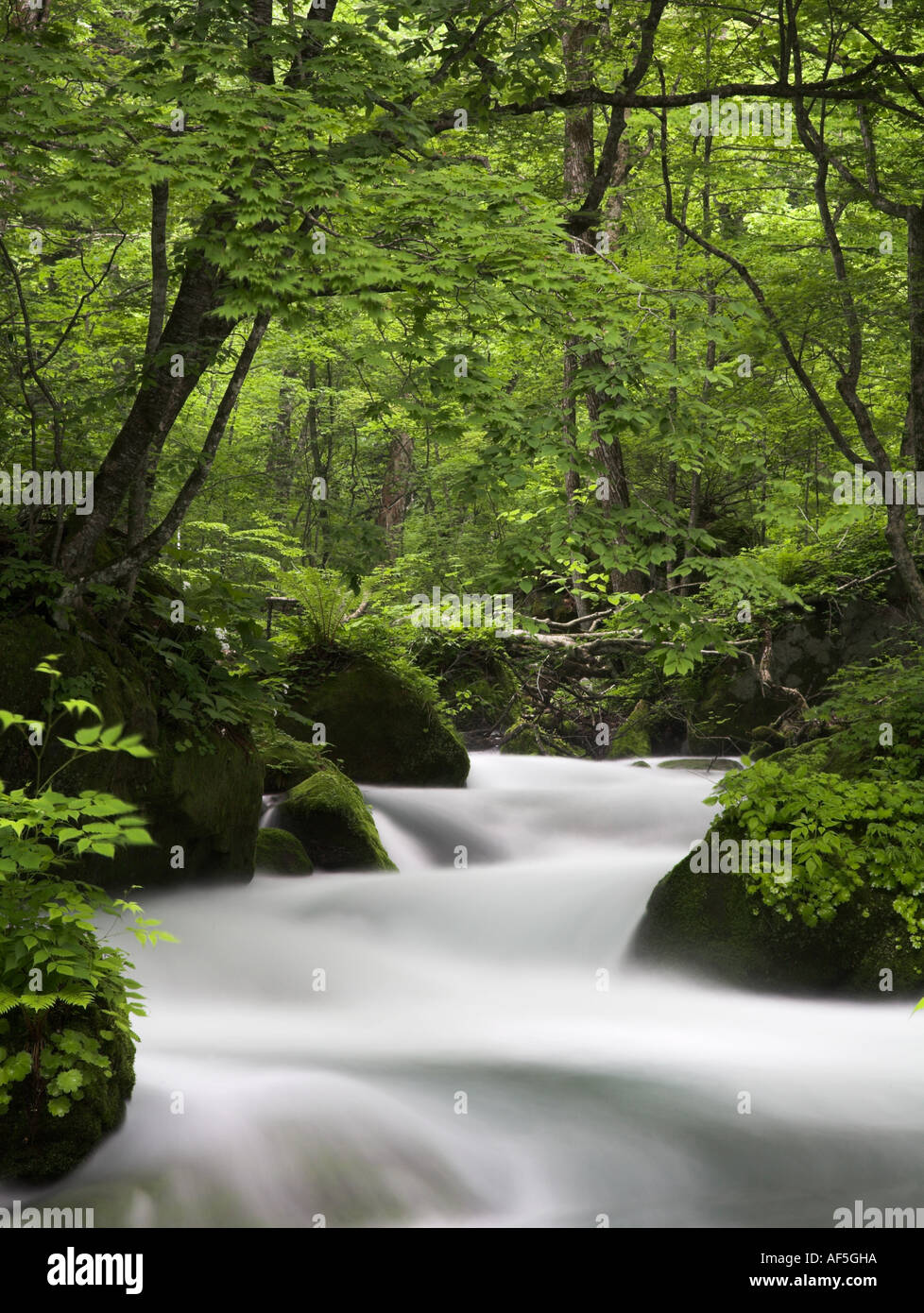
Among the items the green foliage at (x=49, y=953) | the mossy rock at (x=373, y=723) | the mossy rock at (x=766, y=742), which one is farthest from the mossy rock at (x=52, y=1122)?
the mossy rock at (x=766, y=742)

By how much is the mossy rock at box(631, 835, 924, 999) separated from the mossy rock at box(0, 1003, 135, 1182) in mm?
3960

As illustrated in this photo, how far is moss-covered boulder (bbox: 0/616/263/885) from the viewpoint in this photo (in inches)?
220

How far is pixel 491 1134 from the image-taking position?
439 centimetres

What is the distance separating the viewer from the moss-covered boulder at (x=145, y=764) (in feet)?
18.4

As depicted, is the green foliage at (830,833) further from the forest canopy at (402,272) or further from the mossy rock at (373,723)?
the mossy rock at (373,723)

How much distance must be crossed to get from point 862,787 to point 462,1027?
2.96 m

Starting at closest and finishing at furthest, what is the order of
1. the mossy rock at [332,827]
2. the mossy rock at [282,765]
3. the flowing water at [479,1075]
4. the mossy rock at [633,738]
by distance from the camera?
the flowing water at [479,1075] < the mossy rock at [332,827] < the mossy rock at [282,765] < the mossy rock at [633,738]

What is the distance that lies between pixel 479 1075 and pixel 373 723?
5.79 metres

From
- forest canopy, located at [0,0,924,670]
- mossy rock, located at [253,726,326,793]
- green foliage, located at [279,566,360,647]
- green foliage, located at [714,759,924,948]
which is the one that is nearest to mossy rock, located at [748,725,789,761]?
forest canopy, located at [0,0,924,670]

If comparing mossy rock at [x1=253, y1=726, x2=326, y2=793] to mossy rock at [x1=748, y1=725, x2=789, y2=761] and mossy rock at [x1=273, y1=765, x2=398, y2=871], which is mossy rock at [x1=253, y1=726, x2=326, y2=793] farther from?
mossy rock at [x1=748, y1=725, x2=789, y2=761]

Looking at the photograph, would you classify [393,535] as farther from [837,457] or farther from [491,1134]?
[491,1134]

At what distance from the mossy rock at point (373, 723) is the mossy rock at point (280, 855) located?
226 centimetres
